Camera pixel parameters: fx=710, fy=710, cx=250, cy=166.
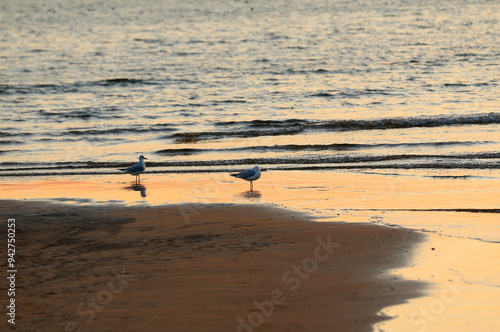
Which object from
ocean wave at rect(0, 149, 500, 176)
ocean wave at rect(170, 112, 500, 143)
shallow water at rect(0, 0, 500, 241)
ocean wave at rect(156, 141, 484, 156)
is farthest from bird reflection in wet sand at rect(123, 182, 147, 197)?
ocean wave at rect(170, 112, 500, 143)

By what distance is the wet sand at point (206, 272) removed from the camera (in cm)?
708

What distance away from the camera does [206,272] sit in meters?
8.23

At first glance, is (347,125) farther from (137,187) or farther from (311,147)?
(137,187)

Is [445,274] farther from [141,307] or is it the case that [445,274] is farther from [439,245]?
[141,307]

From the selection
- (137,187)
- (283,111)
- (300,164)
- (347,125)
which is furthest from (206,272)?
(283,111)

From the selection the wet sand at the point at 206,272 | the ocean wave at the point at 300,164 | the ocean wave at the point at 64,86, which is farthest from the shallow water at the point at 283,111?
the wet sand at the point at 206,272

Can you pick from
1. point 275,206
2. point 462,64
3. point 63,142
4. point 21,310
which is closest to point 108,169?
point 63,142

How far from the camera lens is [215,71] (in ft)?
109

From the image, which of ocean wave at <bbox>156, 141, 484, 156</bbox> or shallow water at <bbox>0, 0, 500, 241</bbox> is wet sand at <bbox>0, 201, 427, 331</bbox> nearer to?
shallow water at <bbox>0, 0, 500, 241</bbox>

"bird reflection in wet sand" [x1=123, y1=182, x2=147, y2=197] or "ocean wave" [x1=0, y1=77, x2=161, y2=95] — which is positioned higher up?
"ocean wave" [x1=0, y1=77, x2=161, y2=95]

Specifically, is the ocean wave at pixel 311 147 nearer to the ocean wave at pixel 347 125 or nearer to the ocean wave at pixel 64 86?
the ocean wave at pixel 347 125

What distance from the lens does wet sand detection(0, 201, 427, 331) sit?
7078mm

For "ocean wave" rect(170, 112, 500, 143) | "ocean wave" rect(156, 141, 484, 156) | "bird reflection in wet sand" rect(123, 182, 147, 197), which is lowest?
"bird reflection in wet sand" rect(123, 182, 147, 197)

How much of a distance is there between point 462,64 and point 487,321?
90.0 feet
